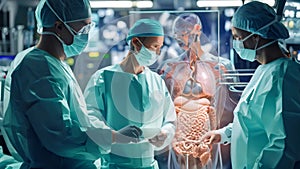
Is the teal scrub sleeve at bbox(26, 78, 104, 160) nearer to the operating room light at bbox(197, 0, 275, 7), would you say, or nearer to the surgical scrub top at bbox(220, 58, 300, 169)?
the surgical scrub top at bbox(220, 58, 300, 169)

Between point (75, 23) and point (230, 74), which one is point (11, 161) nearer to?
point (75, 23)

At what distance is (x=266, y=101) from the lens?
1.74 metres

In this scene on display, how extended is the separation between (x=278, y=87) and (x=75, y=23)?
35.3 inches

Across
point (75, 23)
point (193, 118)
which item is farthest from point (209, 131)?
Result: point (75, 23)

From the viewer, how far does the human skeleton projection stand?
6.97ft

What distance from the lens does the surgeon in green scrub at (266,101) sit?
168cm

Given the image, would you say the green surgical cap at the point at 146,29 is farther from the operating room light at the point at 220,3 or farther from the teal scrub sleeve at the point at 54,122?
the teal scrub sleeve at the point at 54,122

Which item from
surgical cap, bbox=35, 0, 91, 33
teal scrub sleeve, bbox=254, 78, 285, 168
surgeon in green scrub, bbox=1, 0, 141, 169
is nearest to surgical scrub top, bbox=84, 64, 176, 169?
surgeon in green scrub, bbox=1, 0, 141, 169

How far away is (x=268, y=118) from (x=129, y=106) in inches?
25.5

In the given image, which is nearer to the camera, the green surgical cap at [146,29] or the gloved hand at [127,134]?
the gloved hand at [127,134]

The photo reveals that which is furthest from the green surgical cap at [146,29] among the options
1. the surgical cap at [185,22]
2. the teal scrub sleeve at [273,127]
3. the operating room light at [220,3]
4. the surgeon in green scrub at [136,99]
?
the teal scrub sleeve at [273,127]

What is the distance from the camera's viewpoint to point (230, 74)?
87.9 inches

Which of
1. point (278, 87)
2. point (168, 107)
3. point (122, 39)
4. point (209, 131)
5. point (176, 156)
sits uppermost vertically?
point (122, 39)

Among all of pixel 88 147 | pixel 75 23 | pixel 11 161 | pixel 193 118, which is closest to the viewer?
pixel 88 147
